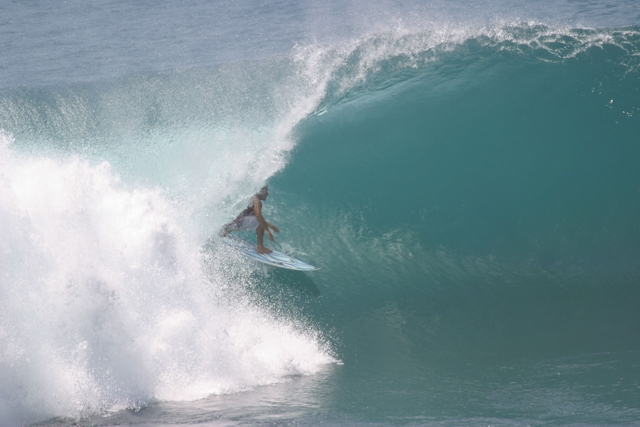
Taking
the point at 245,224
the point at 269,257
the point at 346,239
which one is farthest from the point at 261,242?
the point at 346,239

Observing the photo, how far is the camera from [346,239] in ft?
28.6

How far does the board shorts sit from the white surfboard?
0.22 metres

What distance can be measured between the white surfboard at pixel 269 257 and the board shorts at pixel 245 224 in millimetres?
221

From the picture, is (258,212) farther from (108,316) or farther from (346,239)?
(108,316)

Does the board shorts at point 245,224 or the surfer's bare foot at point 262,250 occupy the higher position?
the board shorts at point 245,224

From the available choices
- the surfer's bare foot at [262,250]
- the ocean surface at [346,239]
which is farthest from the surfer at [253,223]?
the ocean surface at [346,239]

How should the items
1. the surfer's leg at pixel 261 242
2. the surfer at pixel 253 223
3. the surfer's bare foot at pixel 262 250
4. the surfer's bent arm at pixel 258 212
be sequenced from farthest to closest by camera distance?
the surfer's bare foot at pixel 262 250, the surfer's leg at pixel 261 242, the surfer at pixel 253 223, the surfer's bent arm at pixel 258 212

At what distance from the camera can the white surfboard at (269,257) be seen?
791 centimetres

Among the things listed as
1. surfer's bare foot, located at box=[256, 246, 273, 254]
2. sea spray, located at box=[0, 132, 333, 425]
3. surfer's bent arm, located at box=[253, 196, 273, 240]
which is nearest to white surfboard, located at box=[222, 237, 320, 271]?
surfer's bare foot, located at box=[256, 246, 273, 254]

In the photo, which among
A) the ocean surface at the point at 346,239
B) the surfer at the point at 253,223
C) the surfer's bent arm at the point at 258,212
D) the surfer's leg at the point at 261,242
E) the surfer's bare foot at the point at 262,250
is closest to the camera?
the ocean surface at the point at 346,239

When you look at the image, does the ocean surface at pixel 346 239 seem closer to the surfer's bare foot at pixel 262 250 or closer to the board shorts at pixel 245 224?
the surfer's bare foot at pixel 262 250

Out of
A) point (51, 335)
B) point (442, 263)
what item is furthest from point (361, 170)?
point (51, 335)

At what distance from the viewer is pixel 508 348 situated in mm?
6715

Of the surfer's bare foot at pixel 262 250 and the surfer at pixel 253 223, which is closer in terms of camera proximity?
the surfer at pixel 253 223
